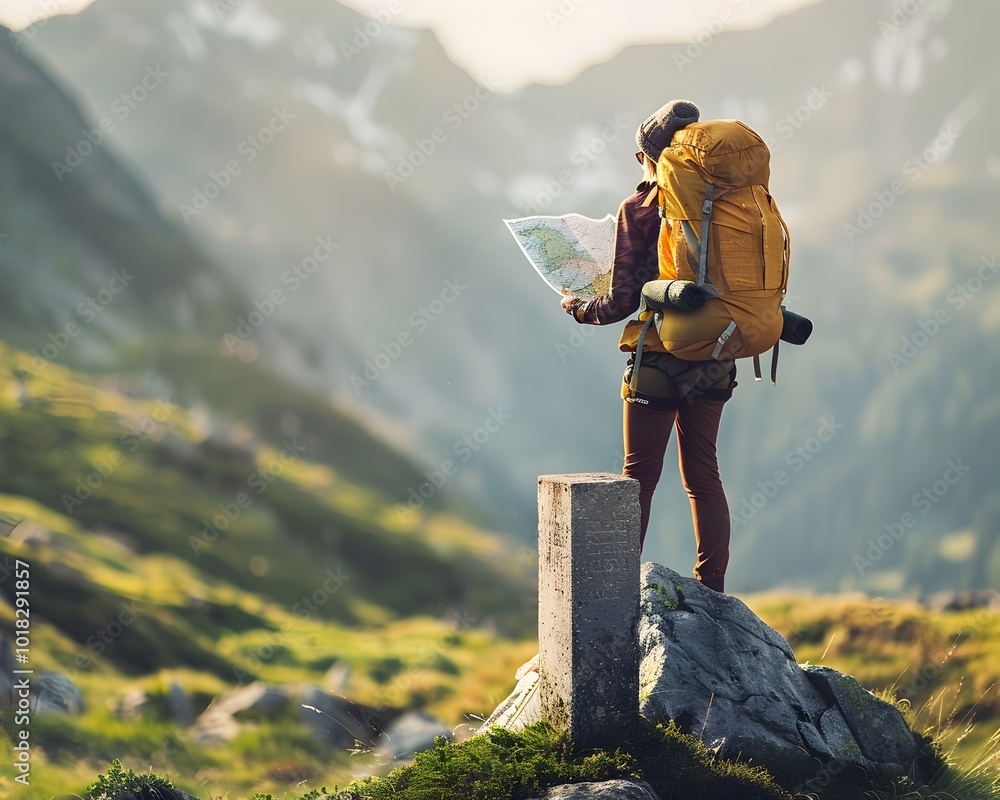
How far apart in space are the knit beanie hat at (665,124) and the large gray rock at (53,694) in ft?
19.5

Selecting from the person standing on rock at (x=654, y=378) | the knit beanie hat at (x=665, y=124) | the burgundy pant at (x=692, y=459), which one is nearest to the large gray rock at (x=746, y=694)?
the burgundy pant at (x=692, y=459)

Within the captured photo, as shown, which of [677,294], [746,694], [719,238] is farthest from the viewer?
[746,694]

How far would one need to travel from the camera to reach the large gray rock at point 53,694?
7328mm

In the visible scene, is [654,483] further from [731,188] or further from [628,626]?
[731,188]

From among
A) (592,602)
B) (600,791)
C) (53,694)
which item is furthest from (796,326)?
(53,694)

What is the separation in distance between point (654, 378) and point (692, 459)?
61 cm

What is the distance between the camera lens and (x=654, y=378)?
5.48 m

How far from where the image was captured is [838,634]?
28.9 ft

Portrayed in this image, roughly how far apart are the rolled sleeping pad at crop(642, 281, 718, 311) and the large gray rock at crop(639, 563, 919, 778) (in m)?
1.77

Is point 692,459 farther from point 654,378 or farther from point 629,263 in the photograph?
point 629,263

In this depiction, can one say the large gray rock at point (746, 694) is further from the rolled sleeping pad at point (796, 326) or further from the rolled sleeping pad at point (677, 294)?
the rolled sleeping pad at point (677, 294)

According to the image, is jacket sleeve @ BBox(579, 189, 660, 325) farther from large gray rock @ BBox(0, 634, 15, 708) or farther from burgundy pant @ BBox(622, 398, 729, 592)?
large gray rock @ BBox(0, 634, 15, 708)

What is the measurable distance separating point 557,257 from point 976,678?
5.17m

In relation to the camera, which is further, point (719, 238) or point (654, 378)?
point (654, 378)
